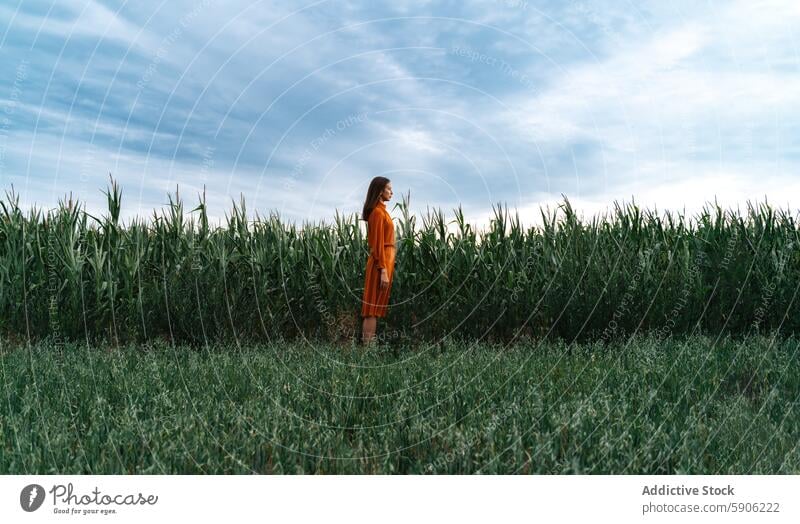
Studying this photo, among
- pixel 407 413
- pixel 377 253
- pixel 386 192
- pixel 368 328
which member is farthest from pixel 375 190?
pixel 407 413

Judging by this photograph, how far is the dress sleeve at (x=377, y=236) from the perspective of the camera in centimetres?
769

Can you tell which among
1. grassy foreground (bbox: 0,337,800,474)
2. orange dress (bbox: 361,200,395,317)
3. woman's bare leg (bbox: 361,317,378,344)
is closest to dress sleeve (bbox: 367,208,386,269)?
orange dress (bbox: 361,200,395,317)

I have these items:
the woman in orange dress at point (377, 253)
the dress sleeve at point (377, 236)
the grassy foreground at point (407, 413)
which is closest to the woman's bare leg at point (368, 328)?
the woman in orange dress at point (377, 253)

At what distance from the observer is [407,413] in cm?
446

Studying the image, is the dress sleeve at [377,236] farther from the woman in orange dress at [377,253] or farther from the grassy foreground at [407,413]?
the grassy foreground at [407,413]

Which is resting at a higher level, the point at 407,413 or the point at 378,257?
the point at 378,257

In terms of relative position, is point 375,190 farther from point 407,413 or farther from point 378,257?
point 407,413

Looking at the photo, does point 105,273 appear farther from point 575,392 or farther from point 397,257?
point 575,392

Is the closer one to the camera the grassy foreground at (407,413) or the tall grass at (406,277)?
the grassy foreground at (407,413)

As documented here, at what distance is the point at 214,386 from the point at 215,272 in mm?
3705

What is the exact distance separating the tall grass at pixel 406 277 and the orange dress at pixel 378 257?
0.74 m

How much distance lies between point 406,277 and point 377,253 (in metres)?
1.45

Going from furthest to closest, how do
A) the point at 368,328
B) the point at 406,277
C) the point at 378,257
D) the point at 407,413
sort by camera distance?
the point at 406,277 → the point at 368,328 → the point at 378,257 → the point at 407,413

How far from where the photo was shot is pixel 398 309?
8.82 m
